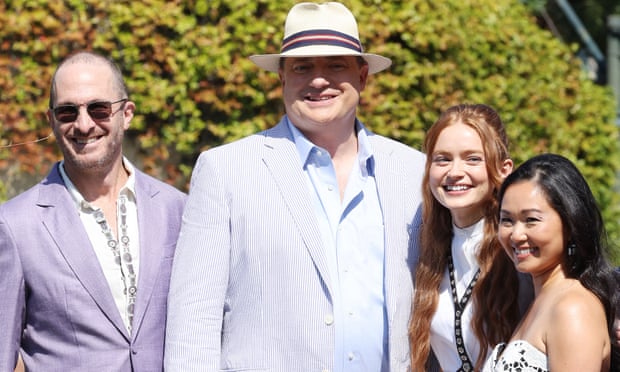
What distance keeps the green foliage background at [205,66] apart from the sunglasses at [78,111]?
1879 mm

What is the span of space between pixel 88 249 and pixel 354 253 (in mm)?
1005

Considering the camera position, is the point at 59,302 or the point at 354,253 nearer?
the point at 59,302

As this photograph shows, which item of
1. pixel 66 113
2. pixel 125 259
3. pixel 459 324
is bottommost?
pixel 459 324

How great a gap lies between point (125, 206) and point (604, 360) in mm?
Result: 1875

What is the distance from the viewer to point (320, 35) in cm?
409

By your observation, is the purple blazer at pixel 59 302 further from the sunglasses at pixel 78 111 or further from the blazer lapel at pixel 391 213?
the blazer lapel at pixel 391 213

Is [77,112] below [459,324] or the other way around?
the other way around

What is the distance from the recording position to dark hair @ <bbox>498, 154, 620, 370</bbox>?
11.1ft

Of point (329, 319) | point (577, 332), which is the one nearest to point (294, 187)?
point (329, 319)

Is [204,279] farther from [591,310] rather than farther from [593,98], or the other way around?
[593,98]

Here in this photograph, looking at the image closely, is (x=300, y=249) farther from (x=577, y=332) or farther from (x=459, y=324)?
(x=577, y=332)

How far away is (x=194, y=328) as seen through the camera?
12.5 ft

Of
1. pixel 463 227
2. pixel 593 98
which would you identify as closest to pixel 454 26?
pixel 593 98

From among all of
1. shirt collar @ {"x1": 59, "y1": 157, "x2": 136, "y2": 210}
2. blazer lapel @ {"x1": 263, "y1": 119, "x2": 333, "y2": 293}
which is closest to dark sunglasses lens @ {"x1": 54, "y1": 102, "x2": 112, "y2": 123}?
shirt collar @ {"x1": 59, "y1": 157, "x2": 136, "y2": 210}
